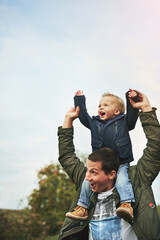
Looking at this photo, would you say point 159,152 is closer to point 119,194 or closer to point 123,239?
point 119,194

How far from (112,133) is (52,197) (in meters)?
8.37

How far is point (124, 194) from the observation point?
2734 millimetres

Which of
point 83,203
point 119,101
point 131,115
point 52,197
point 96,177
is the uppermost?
point 52,197

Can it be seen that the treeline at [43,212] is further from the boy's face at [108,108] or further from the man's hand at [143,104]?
the man's hand at [143,104]

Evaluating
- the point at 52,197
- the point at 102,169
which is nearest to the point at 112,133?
the point at 102,169

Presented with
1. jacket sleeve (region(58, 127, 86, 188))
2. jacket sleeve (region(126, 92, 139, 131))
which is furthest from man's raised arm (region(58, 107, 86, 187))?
jacket sleeve (region(126, 92, 139, 131))

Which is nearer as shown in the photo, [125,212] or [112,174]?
[125,212]

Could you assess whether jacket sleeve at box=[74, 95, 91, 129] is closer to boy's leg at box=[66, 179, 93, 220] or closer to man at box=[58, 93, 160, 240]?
man at box=[58, 93, 160, 240]

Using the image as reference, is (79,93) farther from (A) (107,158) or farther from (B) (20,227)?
(B) (20,227)

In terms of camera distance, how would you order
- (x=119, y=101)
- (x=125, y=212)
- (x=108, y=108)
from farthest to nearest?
(x=119, y=101), (x=108, y=108), (x=125, y=212)

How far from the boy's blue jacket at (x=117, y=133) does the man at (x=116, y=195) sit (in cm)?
11

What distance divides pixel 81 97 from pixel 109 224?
52.9 inches

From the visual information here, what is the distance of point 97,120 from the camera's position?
321 cm

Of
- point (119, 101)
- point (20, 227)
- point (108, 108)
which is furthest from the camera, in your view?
point (20, 227)
